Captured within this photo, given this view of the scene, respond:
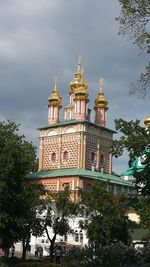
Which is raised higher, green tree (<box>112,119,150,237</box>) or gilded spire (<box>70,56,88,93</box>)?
gilded spire (<box>70,56,88,93</box>)

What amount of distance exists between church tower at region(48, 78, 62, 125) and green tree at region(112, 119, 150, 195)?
157 ft

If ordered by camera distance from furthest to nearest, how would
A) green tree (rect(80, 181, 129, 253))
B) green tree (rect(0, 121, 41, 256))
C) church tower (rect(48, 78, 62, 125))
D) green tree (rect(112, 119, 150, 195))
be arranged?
church tower (rect(48, 78, 62, 125)), green tree (rect(80, 181, 129, 253)), green tree (rect(0, 121, 41, 256)), green tree (rect(112, 119, 150, 195))

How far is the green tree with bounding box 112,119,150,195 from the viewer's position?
17.4 metres

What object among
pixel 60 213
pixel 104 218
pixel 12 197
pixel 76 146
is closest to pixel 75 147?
pixel 76 146

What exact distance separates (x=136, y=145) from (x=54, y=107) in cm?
4968

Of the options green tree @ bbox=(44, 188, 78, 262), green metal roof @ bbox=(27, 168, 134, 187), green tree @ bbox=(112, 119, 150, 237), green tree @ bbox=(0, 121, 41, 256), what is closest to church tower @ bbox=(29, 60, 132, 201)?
green metal roof @ bbox=(27, 168, 134, 187)

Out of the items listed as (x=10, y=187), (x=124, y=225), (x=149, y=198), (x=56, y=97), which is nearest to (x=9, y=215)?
(x=10, y=187)

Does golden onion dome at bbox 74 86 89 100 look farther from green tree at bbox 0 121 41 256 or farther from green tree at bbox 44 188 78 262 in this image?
green tree at bbox 0 121 41 256

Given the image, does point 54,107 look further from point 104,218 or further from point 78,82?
point 104,218

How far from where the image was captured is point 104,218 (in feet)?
115

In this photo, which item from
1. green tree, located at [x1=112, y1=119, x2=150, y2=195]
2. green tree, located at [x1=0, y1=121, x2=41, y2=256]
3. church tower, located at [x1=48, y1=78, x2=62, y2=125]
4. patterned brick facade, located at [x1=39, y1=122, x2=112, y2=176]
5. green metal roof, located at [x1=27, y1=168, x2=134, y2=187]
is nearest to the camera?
green tree, located at [x1=112, y1=119, x2=150, y2=195]

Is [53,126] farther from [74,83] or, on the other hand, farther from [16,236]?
[16,236]

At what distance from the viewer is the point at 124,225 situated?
35344 mm

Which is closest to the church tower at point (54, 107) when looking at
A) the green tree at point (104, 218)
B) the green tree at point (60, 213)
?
the green tree at point (60, 213)
